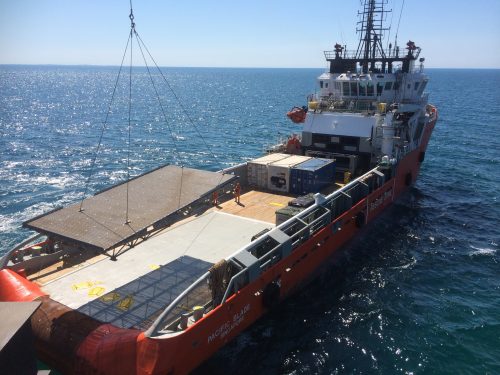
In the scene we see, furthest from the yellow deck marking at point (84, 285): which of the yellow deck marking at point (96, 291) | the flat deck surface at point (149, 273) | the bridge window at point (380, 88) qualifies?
the bridge window at point (380, 88)

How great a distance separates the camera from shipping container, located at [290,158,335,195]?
24391mm

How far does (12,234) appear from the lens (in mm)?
24594

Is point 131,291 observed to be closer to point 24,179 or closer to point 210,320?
point 210,320

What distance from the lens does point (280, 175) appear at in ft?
84.2

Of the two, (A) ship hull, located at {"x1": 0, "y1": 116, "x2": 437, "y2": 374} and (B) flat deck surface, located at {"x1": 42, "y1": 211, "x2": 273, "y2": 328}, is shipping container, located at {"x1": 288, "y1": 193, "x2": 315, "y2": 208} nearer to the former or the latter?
(B) flat deck surface, located at {"x1": 42, "y1": 211, "x2": 273, "y2": 328}

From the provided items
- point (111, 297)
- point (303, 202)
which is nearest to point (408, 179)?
point (303, 202)

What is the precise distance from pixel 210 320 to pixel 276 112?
253 feet

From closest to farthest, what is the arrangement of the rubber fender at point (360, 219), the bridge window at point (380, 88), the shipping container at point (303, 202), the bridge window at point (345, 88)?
1. the shipping container at point (303, 202)
2. the rubber fender at point (360, 219)
3. the bridge window at point (380, 88)
4. the bridge window at point (345, 88)

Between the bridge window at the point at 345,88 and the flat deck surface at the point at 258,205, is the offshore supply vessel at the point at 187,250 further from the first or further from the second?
the bridge window at the point at 345,88

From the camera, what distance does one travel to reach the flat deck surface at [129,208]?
13.8m

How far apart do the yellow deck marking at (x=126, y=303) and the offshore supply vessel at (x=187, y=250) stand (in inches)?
1.4

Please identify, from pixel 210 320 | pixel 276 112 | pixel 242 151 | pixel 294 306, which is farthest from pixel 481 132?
pixel 210 320

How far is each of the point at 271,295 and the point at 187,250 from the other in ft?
14.1

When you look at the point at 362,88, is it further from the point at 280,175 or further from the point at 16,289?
the point at 16,289
